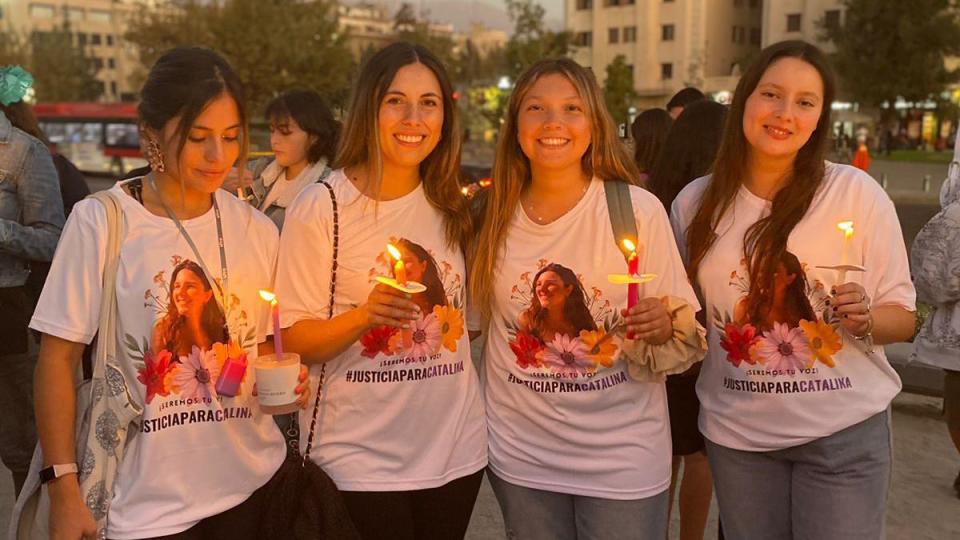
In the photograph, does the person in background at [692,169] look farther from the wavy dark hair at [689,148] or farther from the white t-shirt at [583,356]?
the white t-shirt at [583,356]

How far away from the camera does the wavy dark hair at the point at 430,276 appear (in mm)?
2586

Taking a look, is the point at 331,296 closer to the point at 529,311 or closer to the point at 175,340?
the point at 175,340

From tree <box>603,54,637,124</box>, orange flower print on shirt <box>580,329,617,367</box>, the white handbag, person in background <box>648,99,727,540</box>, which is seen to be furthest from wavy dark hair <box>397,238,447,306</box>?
tree <box>603,54,637,124</box>

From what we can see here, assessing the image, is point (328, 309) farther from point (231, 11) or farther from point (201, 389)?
point (231, 11)

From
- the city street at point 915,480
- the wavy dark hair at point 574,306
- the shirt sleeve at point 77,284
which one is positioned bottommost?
the city street at point 915,480

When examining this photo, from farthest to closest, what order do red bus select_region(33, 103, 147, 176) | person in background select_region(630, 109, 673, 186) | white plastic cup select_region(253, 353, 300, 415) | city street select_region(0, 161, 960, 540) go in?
red bus select_region(33, 103, 147, 176) < person in background select_region(630, 109, 673, 186) < city street select_region(0, 161, 960, 540) < white plastic cup select_region(253, 353, 300, 415)

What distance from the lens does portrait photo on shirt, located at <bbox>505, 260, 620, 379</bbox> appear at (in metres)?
2.57

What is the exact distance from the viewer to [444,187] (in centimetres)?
273

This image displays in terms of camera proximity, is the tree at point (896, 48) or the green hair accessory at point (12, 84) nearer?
the green hair accessory at point (12, 84)

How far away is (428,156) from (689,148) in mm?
1573

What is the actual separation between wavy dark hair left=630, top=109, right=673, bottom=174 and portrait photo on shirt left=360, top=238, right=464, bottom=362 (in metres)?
2.59

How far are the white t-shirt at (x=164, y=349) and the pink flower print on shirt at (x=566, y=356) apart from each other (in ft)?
3.18

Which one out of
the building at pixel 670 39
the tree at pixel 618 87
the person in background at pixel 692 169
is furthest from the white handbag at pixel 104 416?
the building at pixel 670 39

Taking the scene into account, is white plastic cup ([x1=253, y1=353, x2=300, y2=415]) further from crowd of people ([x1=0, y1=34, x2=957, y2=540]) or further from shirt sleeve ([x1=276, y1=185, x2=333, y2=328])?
shirt sleeve ([x1=276, y1=185, x2=333, y2=328])
